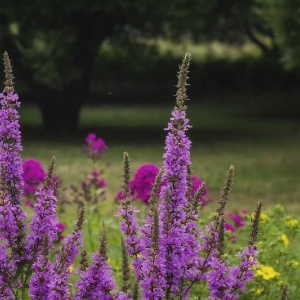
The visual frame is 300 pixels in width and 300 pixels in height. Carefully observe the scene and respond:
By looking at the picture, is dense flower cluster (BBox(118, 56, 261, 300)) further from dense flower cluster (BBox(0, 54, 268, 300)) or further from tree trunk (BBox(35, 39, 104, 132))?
tree trunk (BBox(35, 39, 104, 132))

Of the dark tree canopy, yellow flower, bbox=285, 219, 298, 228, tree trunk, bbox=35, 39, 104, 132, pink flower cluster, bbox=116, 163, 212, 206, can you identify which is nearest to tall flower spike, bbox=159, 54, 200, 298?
yellow flower, bbox=285, 219, 298, 228

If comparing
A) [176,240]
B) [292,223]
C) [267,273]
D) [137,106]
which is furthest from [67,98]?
[176,240]

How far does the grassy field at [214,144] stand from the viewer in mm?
14258

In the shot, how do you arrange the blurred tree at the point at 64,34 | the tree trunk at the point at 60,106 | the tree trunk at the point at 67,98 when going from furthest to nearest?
the tree trunk at the point at 60,106 < the tree trunk at the point at 67,98 < the blurred tree at the point at 64,34

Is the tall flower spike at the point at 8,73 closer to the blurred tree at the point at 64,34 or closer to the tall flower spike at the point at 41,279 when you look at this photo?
the tall flower spike at the point at 41,279

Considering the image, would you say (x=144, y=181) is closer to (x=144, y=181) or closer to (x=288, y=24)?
(x=144, y=181)

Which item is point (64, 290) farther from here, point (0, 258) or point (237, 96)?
point (237, 96)

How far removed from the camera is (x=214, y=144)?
66.8 ft

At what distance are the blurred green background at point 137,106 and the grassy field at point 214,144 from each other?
3 centimetres

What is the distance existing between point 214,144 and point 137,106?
1319 centimetres

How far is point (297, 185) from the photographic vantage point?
14383 mm

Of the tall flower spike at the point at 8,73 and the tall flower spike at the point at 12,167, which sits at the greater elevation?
the tall flower spike at the point at 8,73

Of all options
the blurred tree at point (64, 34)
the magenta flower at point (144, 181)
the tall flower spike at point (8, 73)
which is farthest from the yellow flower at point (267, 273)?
the blurred tree at point (64, 34)

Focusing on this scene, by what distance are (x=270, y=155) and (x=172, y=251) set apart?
1580 cm
